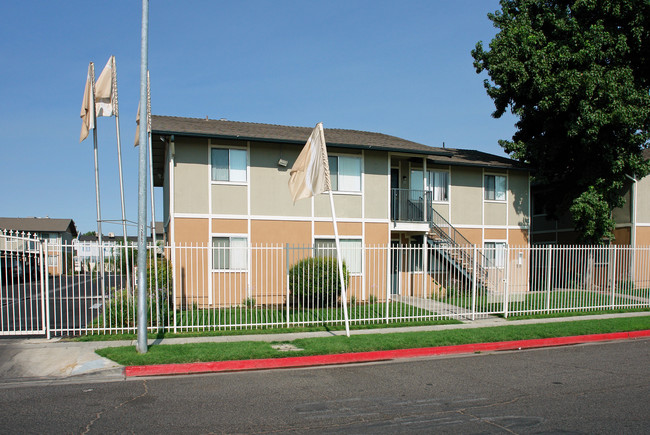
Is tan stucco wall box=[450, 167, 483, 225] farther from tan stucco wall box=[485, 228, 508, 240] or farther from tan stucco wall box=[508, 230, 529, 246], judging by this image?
tan stucco wall box=[508, 230, 529, 246]

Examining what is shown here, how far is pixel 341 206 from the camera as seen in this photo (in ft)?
58.7

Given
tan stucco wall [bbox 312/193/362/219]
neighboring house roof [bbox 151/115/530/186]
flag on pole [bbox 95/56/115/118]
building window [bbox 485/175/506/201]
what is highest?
flag on pole [bbox 95/56/115/118]

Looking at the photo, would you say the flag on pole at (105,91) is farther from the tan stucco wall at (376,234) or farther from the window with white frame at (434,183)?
the window with white frame at (434,183)

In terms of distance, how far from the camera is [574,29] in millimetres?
20359


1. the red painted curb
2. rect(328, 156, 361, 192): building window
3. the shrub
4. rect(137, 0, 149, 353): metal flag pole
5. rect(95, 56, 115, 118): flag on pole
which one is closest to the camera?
the red painted curb

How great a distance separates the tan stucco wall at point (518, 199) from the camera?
22.3 m

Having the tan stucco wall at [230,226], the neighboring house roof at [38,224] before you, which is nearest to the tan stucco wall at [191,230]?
the tan stucco wall at [230,226]

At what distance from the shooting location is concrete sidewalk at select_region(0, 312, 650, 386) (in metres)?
8.21

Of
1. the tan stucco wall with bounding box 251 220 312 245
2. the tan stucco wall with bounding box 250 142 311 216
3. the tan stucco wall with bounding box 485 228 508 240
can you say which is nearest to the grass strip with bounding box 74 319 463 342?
the tan stucco wall with bounding box 251 220 312 245

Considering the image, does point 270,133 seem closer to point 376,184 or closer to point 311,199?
point 311,199

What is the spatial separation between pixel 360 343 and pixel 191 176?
8896 mm

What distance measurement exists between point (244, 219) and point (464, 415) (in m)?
→ 12.0

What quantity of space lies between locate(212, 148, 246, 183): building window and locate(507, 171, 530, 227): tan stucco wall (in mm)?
12513

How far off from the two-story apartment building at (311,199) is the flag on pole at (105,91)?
1.57 metres
